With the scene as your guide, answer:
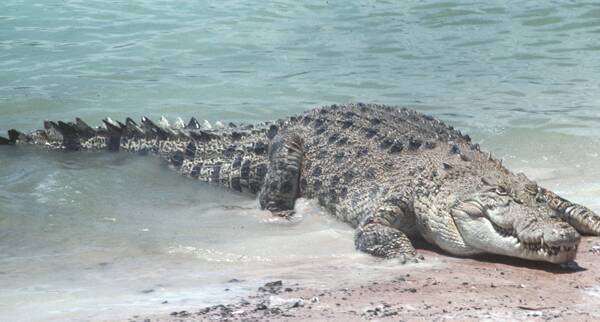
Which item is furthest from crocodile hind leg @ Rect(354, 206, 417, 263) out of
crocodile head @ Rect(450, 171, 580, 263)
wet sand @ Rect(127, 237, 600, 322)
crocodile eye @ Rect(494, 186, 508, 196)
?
crocodile eye @ Rect(494, 186, 508, 196)

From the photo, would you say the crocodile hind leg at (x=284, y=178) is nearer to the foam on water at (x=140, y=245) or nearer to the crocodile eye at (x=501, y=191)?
the foam on water at (x=140, y=245)

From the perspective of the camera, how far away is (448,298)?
4.70 m

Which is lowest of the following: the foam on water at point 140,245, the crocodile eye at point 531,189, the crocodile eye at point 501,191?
the foam on water at point 140,245

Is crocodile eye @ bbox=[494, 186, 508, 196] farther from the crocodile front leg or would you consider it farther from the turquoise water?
the turquoise water

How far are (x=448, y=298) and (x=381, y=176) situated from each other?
208 centimetres

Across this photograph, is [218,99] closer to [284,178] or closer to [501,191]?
[284,178]

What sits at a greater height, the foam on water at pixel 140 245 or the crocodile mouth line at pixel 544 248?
the crocodile mouth line at pixel 544 248

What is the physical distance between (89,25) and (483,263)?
13.8m

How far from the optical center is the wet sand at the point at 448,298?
433 cm

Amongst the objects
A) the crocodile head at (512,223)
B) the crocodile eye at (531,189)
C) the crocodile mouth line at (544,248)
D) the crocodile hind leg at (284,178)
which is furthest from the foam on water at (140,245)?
the crocodile eye at (531,189)

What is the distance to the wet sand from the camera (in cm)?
433

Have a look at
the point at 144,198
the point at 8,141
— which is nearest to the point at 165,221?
the point at 144,198

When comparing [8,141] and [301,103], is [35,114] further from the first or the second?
[301,103]

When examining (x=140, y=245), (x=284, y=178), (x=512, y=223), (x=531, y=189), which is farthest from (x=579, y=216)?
(x=140, y=245)
